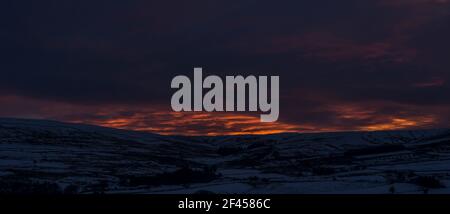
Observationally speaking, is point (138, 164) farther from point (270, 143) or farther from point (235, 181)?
point (270, 143)

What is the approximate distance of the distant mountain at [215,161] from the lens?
5747 cm

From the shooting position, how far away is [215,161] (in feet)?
335

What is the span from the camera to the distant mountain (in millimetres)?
57469

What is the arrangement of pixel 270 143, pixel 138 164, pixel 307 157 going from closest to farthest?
pixel 138 164, pixel 307 157, pixel 270 143

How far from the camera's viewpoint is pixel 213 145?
13900 centimetres
